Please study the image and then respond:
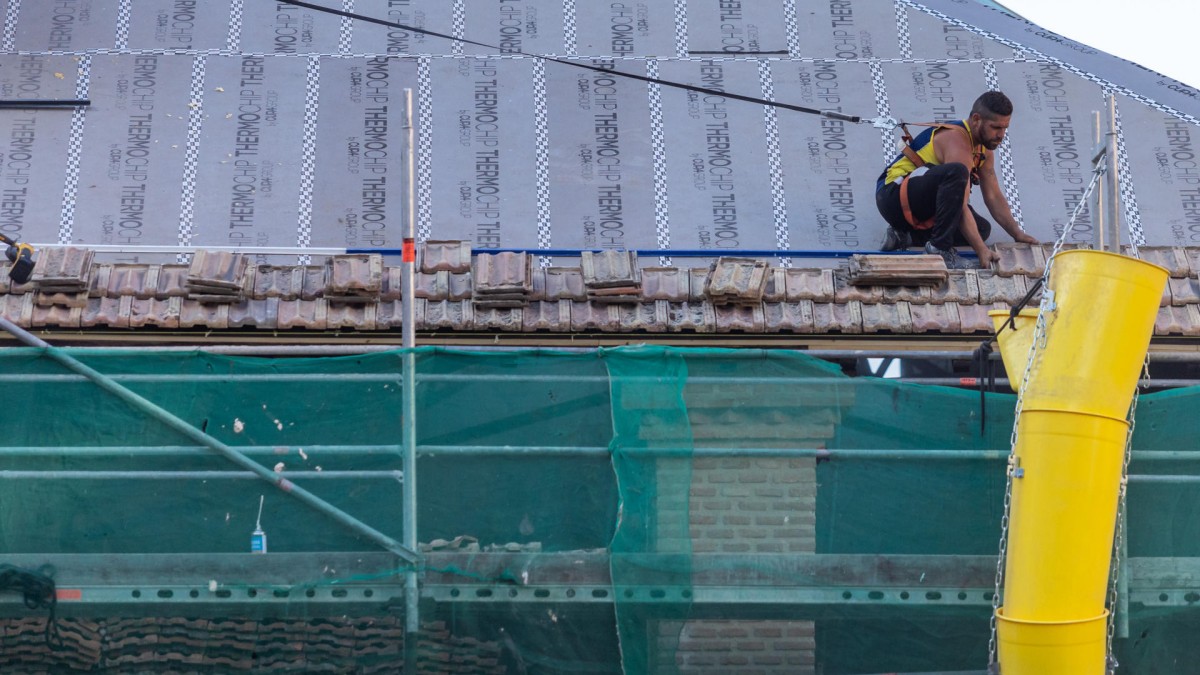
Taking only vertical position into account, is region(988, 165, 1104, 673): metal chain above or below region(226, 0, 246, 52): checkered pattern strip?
below

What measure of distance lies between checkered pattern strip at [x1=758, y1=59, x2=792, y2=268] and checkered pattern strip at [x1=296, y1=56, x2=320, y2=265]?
338cm

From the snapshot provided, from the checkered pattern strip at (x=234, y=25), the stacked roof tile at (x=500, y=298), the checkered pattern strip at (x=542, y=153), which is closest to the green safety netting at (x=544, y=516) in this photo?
the stacked roof tile at (x=500, y=298)

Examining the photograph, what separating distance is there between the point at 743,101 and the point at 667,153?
0.93 meters

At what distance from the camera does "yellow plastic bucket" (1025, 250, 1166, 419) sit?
25.2 feet

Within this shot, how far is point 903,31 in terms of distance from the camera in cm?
1292

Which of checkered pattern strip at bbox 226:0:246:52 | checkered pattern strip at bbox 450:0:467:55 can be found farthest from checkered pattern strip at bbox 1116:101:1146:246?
checkered pattern strip at bbox 226:0:246:52

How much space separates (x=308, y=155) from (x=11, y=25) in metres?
3.04

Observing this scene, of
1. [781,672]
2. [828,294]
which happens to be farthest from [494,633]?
[828,294]

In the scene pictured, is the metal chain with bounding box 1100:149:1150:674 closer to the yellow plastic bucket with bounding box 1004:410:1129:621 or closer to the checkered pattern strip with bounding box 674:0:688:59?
the yellow plastic bucket with bounding box 1004:410:1129:621

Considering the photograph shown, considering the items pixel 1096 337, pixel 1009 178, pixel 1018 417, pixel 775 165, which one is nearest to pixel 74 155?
pixel 775 165

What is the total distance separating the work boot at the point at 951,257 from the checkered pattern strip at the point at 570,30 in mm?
3887

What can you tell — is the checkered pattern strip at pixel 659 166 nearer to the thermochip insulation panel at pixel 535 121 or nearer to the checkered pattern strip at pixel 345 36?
the thermochip insulation panel at pixel 535 121

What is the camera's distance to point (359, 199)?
1121 cm

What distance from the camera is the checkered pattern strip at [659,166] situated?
11094 millimetres
